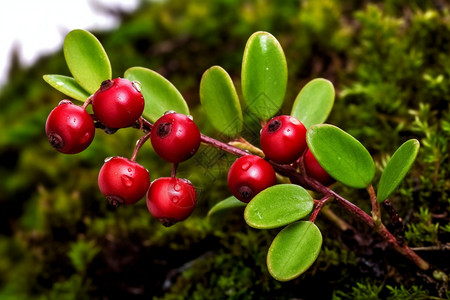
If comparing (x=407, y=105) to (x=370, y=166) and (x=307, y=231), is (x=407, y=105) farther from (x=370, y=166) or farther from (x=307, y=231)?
(x=307, y=231)

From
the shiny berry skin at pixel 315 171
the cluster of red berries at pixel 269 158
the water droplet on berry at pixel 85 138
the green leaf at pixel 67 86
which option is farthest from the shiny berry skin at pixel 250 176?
the green leaf at pixel 67 86

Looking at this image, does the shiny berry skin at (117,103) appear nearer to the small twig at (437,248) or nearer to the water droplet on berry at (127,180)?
the water droplet on berry at (127,180)

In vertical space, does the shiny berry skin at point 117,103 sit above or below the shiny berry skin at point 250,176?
above

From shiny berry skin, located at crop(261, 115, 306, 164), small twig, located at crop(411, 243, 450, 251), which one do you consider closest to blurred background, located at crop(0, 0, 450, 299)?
small twig, located at crop(411, 243, 450, 251)

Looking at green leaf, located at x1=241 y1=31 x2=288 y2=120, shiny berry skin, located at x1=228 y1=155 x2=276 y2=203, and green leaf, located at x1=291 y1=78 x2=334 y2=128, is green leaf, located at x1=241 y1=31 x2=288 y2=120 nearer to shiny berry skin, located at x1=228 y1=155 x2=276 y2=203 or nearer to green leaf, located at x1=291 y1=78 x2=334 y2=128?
green leaf, located at x1=291 y1=78 x2=334 y2=128

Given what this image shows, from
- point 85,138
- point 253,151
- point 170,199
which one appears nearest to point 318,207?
point 253,151

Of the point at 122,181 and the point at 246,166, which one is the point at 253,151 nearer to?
the point at 246,166
